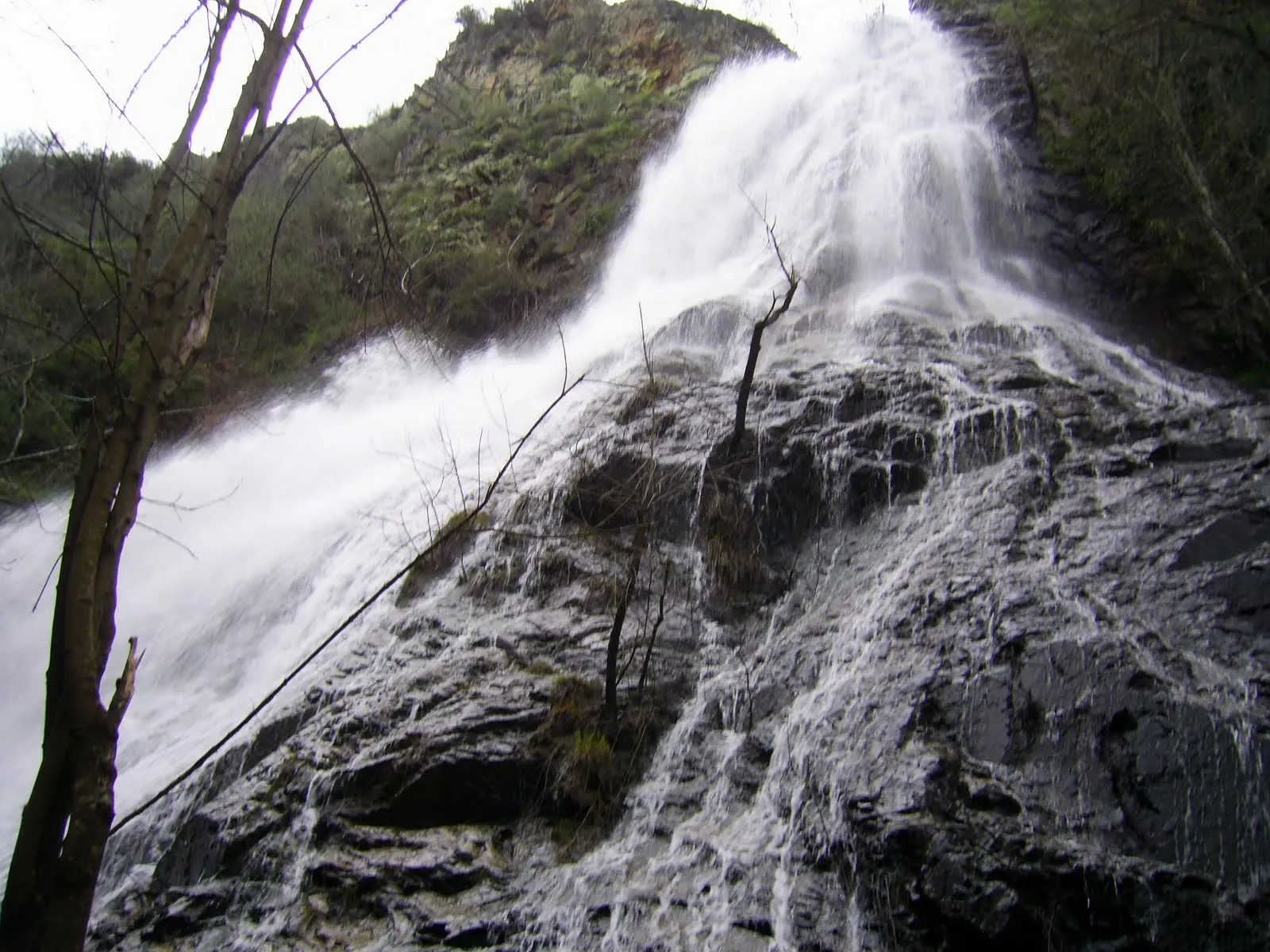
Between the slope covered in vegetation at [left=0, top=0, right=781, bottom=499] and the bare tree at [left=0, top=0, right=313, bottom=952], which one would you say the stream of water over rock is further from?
the bare tree at [left=0, top=0, right=313, bottom=952]

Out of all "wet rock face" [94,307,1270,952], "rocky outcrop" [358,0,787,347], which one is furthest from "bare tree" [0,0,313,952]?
"rocky outcrop" [358,0,787,347]

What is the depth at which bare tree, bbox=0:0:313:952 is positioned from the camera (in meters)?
1.38

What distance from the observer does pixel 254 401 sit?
560 inches

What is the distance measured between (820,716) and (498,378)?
882 cm

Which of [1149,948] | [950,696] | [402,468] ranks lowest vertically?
[1149,948]

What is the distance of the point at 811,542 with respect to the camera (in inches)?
264

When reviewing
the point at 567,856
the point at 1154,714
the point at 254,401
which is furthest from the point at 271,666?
the point at 254,401

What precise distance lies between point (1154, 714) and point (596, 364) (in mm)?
7532

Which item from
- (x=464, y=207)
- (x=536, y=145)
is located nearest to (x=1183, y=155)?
(x=536, y=145)

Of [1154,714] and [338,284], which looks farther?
[338,284]

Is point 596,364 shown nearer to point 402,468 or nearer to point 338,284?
point 402,468

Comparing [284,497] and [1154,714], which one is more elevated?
[284,497]

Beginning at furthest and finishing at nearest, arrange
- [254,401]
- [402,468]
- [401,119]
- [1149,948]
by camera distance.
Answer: [401,119], [254,401], [402,468], [1149,948]

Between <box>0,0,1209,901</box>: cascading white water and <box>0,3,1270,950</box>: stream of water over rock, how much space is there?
0.17ft
